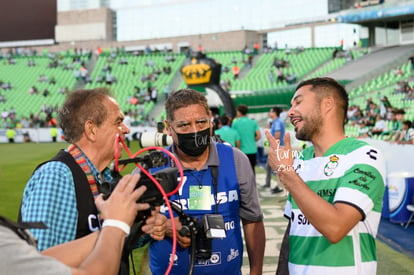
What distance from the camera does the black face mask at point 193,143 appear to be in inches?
131

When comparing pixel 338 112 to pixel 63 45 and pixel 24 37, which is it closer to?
pixel 63 45

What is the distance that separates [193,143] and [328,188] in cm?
101

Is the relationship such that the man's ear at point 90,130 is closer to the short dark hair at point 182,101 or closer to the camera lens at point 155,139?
the short dark hair at point 182,101

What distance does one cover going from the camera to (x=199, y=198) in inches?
129

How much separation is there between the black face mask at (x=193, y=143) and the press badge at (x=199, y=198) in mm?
229

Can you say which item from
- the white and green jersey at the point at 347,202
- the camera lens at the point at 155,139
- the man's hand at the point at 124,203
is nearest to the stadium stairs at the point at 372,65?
the camera lens at the point at 155,139

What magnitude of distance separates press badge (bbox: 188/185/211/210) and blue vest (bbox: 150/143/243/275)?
0.07 ft

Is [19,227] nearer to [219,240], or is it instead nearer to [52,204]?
[52,204]

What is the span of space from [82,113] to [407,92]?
79.6ft

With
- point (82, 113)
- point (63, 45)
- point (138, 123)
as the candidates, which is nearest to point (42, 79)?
point (138, 123)

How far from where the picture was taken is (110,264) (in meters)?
1.85

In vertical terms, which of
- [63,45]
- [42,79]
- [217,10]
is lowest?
[42,79]

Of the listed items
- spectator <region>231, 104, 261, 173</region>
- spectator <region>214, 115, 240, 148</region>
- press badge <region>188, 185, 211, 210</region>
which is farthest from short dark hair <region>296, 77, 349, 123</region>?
spectator <region>231, 104, 261, 173</region>

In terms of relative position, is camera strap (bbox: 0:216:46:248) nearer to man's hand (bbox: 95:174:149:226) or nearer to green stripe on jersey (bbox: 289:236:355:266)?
man's hand (bbox: 95:174:149:226)
